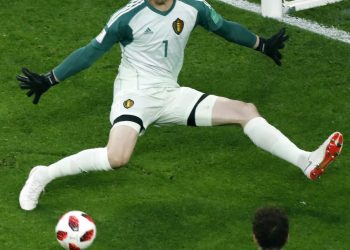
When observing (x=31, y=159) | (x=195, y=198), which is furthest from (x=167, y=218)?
(x=31, y=159)

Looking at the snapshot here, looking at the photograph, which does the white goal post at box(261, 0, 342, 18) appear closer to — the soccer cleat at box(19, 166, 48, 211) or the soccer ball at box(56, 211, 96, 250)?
the soccer cleat at box(19, 166, 48, 211)

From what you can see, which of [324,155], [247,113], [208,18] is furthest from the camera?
[208,18]

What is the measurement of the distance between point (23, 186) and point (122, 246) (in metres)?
1.22

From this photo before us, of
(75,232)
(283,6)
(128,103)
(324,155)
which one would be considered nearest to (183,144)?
(128,103)

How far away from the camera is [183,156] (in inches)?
370

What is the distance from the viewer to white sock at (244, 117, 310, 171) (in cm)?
823

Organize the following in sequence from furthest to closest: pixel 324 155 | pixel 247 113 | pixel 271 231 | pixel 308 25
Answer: pixel 308 25
pixel 247 113
pixel 324 155
pixel 271 231

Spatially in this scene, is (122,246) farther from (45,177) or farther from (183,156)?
(183,156)

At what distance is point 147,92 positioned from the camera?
28.0 feet

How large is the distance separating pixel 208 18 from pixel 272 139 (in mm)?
1116

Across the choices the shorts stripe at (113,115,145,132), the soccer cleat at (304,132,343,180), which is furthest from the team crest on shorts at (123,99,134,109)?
the soccer cleat at (304,132,343,180)

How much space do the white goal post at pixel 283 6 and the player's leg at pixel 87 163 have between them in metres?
3.99

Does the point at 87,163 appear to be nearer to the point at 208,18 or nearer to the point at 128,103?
the point at 128,103

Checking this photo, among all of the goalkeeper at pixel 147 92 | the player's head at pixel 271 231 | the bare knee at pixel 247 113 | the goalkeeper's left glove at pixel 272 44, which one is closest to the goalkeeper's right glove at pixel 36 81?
the goalkeeper at pixel 147 92
